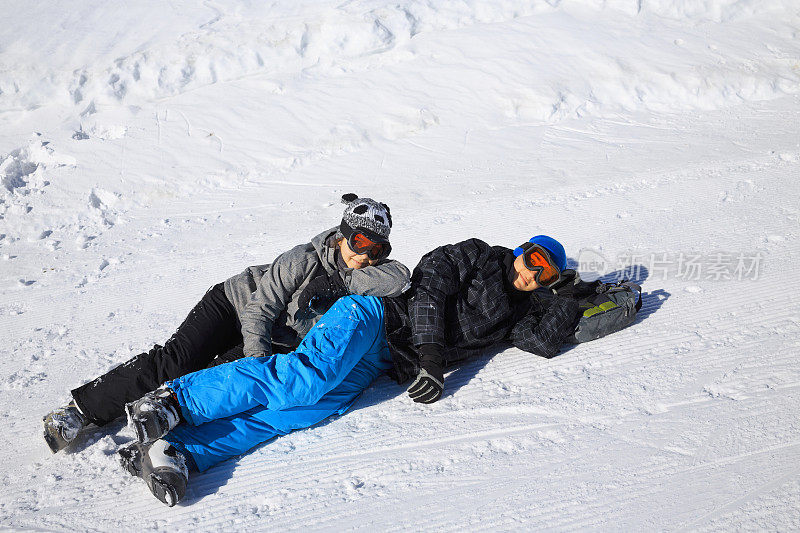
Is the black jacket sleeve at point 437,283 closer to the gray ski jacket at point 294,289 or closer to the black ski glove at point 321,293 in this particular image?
the gray ski jacket at point 294,289

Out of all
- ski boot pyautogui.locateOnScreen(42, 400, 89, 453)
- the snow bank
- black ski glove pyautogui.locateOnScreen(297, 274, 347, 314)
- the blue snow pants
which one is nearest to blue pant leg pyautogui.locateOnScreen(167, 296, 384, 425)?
the blue snow pants

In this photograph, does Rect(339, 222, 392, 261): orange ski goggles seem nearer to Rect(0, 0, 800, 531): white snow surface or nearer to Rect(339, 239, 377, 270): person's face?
Rect(339, 239, 377, 270): person's face

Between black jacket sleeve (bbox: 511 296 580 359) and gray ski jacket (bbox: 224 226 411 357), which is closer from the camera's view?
gray ski jacket (bbox: 224 226 411 357)

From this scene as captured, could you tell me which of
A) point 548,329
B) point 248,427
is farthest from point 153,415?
point 548,329

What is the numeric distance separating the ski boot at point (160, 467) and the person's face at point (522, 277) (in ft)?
5.71

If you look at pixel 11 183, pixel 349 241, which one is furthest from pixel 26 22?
pixel 349 241

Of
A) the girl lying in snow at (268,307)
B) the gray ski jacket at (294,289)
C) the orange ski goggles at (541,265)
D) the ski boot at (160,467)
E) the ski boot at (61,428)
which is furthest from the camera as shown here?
the orange ski goggles at (541,265)

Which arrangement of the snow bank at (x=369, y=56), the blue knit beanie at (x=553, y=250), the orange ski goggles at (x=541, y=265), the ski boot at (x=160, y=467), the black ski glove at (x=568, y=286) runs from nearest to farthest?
1. the ski boot at (x=160, y=467)
2. the orange ski goggles at (x=541, y=265)
3. the blue knit beanie at (x=553, y=250)
4. the black ski glove at (x=568, y=286)
5. the snow bank at (x=369, y=56)

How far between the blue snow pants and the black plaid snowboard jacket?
0.19m

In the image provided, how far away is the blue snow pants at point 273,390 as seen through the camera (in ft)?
8.14

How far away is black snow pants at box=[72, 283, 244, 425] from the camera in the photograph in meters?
2.71

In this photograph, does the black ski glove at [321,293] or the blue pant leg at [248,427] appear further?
the black ski glove at [321,293]

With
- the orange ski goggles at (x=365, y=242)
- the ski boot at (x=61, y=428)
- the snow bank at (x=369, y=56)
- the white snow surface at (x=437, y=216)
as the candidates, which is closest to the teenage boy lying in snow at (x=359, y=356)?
the white snow surface at (x=437, y=216)

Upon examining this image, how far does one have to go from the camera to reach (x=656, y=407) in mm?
2818
